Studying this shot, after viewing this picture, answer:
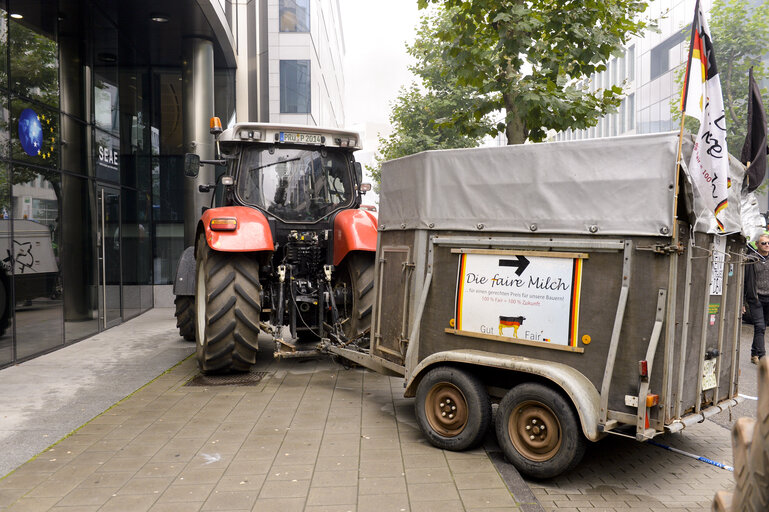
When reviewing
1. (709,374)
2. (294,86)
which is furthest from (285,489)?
(294,86)

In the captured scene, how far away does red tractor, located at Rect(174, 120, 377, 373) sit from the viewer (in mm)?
6977

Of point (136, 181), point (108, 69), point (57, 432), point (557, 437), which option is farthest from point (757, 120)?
point (136, 181)

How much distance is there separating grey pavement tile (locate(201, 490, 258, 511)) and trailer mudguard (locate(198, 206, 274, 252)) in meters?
3.25

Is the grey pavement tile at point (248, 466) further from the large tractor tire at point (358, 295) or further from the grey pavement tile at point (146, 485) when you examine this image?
the large tractor tire at point (358, 295)

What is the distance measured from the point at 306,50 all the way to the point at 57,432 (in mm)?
19468

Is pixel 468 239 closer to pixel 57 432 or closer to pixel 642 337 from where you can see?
pixel 642 337

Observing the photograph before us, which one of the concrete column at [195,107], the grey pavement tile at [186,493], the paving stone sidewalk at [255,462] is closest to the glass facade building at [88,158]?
the concrete column at [195,107]

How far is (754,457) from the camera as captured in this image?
4.64 ft

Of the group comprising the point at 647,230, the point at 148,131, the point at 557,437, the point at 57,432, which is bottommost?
the point at 57,432

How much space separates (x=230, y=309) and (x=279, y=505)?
3.34m

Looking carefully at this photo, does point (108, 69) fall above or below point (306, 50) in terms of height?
below

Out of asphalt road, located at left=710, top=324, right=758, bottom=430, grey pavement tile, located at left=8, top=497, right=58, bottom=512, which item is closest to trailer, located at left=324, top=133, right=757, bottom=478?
asphalt road, located at left=710, top=324, right=758, bottom=430

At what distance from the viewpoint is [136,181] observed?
1477 cm

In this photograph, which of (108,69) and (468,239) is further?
(108,69)
